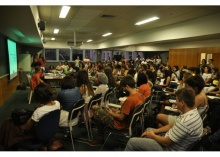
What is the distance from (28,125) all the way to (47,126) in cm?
23

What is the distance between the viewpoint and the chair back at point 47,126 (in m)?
2.09

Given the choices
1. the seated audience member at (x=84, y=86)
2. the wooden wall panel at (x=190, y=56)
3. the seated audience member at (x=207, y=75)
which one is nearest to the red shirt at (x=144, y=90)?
the seated audience member at (x=84, y=86)

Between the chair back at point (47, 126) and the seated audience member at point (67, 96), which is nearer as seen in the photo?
the chair back at point (47, 126)

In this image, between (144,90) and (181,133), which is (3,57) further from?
(181,133)

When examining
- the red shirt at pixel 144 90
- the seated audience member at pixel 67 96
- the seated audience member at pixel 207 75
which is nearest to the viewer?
the seated audience member at pixel 67 96

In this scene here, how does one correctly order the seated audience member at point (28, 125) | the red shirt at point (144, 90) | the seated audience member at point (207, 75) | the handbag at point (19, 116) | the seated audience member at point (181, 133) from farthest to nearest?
the seated audience member at point (207, 75)
the red shirt at point (144, 90)
the handbag at point (19, 116)
the seated audience member at point (28, 125)
the seated audience member at point (181, 133)

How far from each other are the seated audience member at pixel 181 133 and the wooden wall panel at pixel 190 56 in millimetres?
7674

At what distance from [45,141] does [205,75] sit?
5.90 metres

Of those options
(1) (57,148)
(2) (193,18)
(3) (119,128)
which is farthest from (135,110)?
(2) (193,18)

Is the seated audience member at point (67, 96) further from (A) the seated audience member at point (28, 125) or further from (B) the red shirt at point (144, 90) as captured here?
(B) the red shirt at point (144, 90)

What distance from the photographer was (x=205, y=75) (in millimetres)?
6480

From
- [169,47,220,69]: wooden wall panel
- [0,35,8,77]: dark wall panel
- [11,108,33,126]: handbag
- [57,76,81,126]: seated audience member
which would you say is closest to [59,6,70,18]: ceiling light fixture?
[0,35,8,77]: dark wall panel

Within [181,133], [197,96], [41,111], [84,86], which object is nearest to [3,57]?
[84,86]

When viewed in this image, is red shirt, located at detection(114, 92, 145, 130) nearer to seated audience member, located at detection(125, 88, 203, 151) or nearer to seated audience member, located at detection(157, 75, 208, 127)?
seated audience member, located at detection(125, 88, 203, 151)
